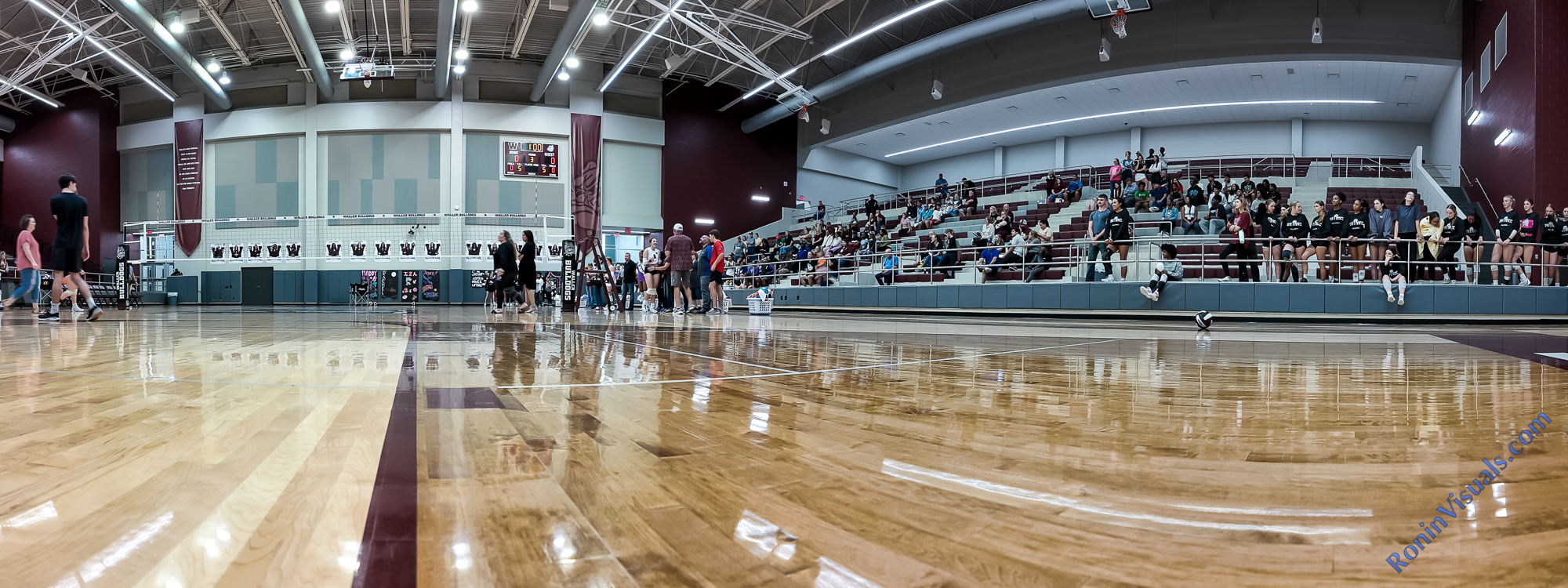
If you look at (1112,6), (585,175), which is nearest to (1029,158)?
(1112,6)

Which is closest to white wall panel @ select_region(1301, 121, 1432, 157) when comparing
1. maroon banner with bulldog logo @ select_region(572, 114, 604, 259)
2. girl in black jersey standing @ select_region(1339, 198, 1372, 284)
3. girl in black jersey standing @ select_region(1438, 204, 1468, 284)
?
girl in black jersey standing @ select_region(1438, 204, 1468, 284)

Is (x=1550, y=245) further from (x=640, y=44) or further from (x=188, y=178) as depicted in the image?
(x=188, y=178)

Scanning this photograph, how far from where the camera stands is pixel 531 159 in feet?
64.6

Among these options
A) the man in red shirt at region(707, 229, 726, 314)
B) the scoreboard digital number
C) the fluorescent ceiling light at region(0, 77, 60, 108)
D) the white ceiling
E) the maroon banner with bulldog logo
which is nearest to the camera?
the man in red shirt at region(707, 229, 726, 314)

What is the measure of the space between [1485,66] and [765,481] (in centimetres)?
1840

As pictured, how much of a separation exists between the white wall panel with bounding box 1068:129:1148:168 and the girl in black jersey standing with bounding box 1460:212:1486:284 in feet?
38.7

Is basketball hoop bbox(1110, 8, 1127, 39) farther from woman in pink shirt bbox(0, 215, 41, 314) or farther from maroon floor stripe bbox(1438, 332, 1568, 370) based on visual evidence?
woman in pink shirt bbox(0, 215, 41, 314)

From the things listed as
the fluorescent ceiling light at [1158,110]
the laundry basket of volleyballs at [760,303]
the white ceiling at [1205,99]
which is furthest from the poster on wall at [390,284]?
the fluorescent ceiling light at [1158,110]

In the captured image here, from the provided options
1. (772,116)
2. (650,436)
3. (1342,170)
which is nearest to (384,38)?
(772,116)

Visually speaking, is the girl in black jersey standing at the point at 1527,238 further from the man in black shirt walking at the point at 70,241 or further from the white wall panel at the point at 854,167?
the white wall panel at the point at 854,167

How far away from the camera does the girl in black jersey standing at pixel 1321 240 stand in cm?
857

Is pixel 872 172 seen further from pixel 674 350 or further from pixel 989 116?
pixel 674 350

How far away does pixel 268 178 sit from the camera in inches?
764

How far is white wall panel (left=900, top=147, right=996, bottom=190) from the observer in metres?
24.2
